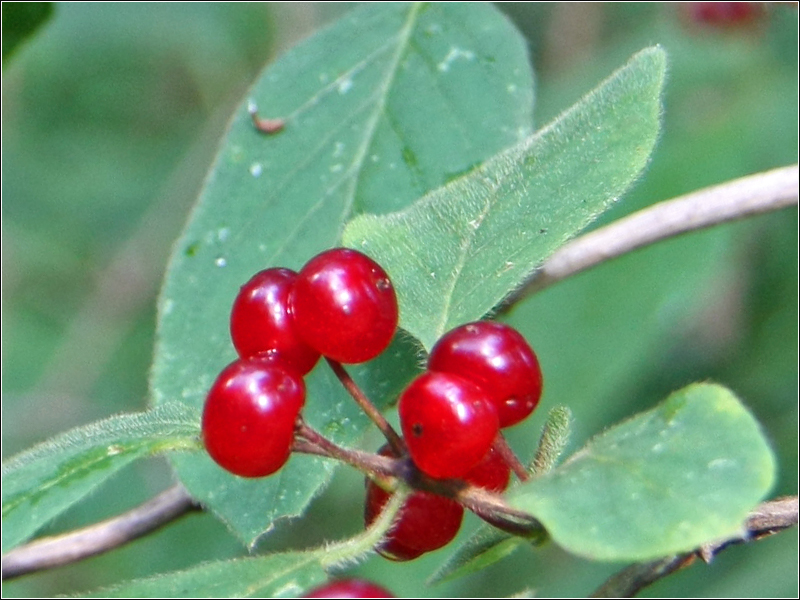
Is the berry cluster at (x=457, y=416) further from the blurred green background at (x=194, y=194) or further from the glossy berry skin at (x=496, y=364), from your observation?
the blurred green background at (x=194, y=194)

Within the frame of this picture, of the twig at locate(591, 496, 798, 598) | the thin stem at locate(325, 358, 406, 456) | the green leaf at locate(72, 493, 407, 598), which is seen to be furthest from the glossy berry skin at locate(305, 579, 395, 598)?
the twig at locate(591, 496, 798, 598)

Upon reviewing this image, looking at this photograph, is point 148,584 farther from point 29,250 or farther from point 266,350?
point 29,250

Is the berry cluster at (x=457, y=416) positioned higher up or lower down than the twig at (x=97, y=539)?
higher up

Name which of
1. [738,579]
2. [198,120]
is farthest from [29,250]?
[738,579]

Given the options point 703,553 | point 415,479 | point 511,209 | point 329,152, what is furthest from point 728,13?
point 415,479

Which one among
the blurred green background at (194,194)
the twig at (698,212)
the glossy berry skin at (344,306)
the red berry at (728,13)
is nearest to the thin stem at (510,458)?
the glossy berry skin at (344,306)
